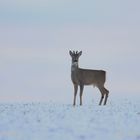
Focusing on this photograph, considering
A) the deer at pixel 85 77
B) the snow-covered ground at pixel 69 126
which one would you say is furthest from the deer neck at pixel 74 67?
the snow-covered ground at pixel 69 126

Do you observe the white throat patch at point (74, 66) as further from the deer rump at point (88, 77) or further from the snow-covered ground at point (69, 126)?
the snow-covered ground at point (69, 126)

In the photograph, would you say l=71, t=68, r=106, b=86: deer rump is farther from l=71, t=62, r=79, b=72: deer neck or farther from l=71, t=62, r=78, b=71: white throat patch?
l=71, t=62, r=78, b=71: white throat patch

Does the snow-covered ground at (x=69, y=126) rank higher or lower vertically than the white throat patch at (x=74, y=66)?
lower

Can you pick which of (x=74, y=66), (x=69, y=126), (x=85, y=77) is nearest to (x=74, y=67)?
(x=74, y=66)

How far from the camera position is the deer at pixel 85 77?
91.2ft

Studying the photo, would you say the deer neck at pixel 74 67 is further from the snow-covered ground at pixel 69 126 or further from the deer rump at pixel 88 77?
the snow-covered ground at pixel 69 126

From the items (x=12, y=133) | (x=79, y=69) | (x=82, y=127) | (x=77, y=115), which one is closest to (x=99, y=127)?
(x=82, y=127)

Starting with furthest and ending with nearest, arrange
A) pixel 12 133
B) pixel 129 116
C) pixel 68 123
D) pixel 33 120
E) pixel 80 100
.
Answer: pixel 80 100 → pixel 129 116 → pixel 33 120 → pixel 68 123 → pixel 12 133

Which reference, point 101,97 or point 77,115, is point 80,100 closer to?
point 101,97

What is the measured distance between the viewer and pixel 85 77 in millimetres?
28375

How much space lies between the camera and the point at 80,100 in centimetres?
2684

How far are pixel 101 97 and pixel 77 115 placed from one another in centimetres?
996

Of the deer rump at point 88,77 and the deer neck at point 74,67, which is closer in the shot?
the deer neck at point 74,67

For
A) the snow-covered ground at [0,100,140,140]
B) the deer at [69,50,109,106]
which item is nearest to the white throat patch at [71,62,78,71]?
the deer at [69,50,109,106]
